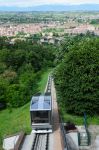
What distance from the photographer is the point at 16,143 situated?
29438 mm

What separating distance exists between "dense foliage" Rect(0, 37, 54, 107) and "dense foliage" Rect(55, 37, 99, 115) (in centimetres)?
1294

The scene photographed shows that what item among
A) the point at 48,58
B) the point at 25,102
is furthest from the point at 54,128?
the point at 48,58

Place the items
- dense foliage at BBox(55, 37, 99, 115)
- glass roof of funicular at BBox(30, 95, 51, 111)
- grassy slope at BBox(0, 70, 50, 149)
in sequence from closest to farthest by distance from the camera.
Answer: glass roof of funicular at BBox(30, 95, 51, 111), grassy slope at BBox(0, 70, 50, 149), dense foliage at BBox(55, 37, 99, 115)

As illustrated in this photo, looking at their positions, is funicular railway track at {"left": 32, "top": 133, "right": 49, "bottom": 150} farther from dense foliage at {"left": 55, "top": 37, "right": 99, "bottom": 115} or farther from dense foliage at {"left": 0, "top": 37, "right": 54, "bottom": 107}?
dense foliage at {"left": 0, "top": 37, "right": 54, "bottom": 107}

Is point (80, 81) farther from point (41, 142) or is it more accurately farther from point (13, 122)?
point (41, 142)

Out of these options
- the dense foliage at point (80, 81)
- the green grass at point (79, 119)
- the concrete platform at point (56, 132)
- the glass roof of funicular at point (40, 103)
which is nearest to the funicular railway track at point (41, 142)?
the concrete platform at point (56, 132)

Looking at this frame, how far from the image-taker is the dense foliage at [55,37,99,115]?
3622 centimetres

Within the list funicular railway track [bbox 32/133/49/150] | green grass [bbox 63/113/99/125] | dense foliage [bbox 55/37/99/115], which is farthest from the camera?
dense foliage [bbox 55/37/99/115]

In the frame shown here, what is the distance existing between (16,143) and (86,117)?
29.7 feet

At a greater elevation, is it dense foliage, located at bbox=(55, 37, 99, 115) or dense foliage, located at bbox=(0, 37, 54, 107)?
dense foliage, located at bbox=(55, 37, 99, 115)

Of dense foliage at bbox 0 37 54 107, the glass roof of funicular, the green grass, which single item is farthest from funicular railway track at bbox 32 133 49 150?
dense foliage at bbox 0 37 54 107

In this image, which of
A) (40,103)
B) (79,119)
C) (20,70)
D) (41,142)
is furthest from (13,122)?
(20,70)

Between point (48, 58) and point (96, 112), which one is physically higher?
point (96, 112)

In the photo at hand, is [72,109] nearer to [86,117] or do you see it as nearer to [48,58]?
[86,117]
